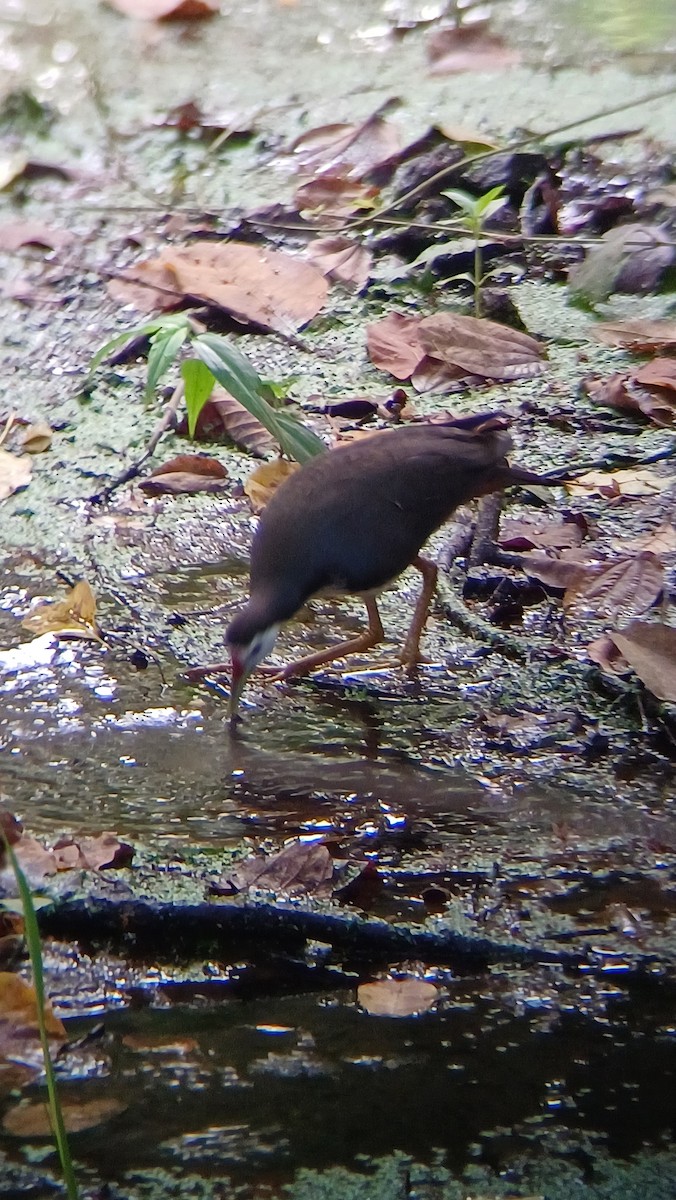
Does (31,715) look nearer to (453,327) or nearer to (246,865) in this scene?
(246,865)

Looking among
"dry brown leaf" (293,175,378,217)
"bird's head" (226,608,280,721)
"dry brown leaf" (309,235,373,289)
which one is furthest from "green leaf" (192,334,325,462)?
"dry brown leaf" (293,175,378,217)

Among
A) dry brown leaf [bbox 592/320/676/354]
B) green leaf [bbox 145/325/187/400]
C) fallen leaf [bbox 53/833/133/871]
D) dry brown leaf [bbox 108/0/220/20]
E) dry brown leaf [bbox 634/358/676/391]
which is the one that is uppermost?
green leaf [bbox 145/325/187/400]

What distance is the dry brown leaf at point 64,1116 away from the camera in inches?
91.2

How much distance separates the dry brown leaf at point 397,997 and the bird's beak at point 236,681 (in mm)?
956

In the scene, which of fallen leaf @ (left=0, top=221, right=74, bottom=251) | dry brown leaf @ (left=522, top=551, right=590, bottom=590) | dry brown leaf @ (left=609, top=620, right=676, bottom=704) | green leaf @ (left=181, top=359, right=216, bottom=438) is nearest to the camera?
dry brown leaf @ (left=609, top=620, right=676, bottom=704)

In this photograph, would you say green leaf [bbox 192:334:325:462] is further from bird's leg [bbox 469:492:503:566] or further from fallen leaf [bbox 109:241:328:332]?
fallen leaf [bbox 109:241:328:332]

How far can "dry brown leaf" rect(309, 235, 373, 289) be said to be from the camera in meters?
5.57

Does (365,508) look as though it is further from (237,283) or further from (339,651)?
(237,283)

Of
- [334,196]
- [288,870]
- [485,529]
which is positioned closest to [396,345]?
[485,529]

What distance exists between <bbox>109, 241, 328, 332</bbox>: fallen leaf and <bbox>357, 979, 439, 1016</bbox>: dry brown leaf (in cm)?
319

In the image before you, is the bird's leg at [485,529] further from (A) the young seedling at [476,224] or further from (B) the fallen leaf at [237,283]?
(B) the fallen leaf at [237,283]

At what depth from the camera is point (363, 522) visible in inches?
145

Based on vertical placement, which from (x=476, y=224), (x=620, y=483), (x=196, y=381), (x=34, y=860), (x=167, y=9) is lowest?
(x=620, y=483)

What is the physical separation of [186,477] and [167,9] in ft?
15.2
